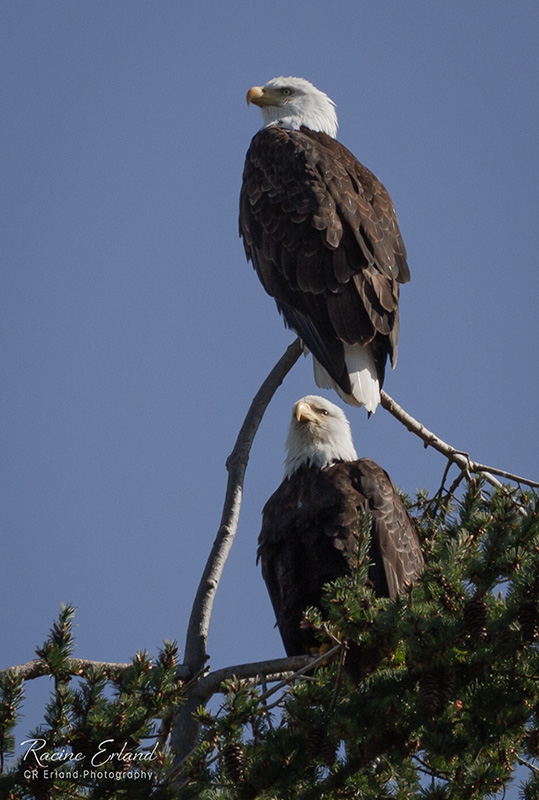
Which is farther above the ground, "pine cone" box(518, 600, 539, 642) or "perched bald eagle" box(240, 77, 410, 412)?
"perched bald eagle" box(240, 77, 410, 412)

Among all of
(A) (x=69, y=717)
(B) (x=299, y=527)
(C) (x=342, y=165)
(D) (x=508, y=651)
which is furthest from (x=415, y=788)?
(C) (x=342, y=165)

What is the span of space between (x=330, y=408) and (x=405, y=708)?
8.72 ft

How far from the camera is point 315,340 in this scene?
465 centimetres

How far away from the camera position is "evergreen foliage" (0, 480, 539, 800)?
221cm

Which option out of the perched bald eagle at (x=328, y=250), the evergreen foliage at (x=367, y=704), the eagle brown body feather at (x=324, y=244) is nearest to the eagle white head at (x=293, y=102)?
the perched bald eagle at (x=328, y=250)

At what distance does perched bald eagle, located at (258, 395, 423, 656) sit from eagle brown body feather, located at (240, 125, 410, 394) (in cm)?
51

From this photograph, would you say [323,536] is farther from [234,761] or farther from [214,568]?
[234,761]

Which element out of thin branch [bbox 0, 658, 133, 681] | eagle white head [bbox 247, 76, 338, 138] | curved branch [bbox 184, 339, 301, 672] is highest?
eagle white head [bbox 247, 76, 338, 138]

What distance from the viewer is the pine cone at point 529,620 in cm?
223

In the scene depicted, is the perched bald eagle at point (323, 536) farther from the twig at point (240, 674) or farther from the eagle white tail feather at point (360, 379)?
the twig at point (240, 674)

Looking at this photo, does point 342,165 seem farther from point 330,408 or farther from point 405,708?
point 405,708

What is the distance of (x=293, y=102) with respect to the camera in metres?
5.96

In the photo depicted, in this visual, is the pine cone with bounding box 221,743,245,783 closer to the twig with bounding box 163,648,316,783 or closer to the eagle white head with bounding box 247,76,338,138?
the twig with bounding box 163,648,316,783

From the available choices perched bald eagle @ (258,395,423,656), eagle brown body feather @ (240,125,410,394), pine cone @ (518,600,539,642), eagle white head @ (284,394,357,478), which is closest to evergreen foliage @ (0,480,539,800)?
pine cone @ (518,600,539,642)
